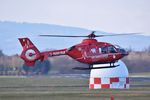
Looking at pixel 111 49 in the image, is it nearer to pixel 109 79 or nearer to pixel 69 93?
pixel 109 79

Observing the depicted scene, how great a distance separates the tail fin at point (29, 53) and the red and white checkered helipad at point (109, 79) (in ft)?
17.8

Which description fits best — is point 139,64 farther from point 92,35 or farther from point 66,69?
point 92,35

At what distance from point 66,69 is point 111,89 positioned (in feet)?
80.6

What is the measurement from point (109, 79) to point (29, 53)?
6563 millimetres

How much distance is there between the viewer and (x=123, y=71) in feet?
175

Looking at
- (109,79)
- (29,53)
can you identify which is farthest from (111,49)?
(29,53)

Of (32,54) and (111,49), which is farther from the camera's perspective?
(32,54)

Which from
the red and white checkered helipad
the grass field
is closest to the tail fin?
the grass field

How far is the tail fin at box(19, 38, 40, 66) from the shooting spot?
160 ft

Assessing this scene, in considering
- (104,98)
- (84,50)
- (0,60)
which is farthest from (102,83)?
(0,60)

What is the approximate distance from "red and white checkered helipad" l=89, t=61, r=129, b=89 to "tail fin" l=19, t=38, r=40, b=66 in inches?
213

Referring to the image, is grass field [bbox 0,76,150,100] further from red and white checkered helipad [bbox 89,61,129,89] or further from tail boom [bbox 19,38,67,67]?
tail boom [bbox 19,38,67,67]

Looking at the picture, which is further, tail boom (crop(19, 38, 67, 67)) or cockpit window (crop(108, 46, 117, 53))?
tail boom (crop(19, 38, 67, 67))

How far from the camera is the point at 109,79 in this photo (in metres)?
51.8
